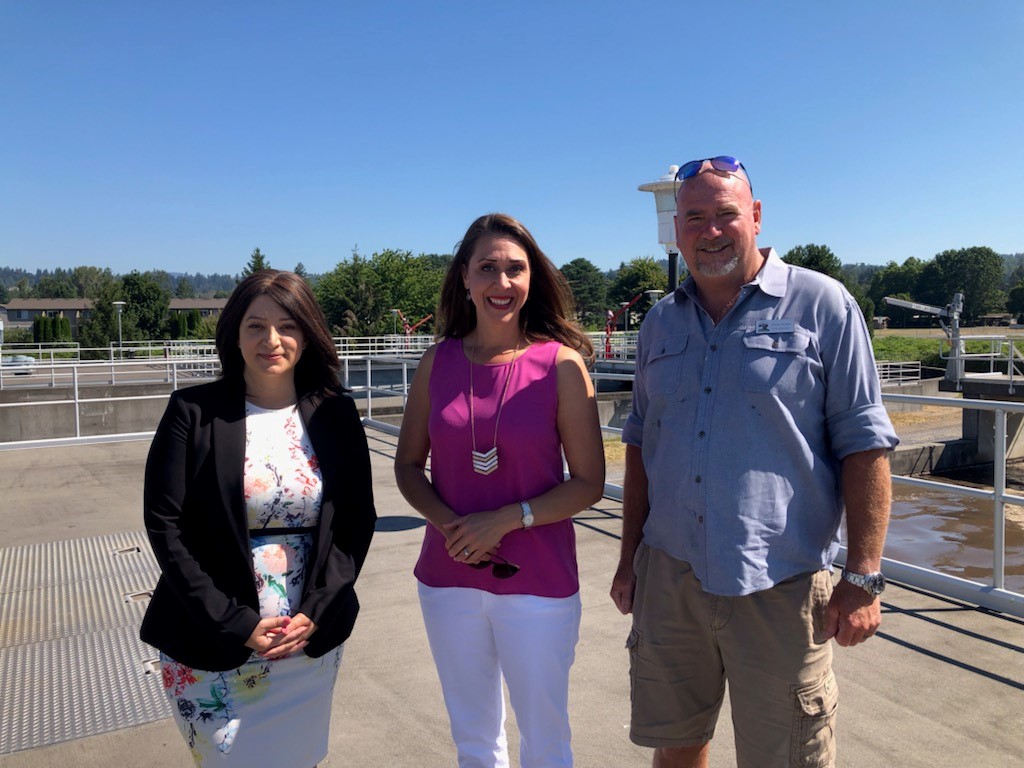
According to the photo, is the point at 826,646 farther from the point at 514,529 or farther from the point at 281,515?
the point at 281,515

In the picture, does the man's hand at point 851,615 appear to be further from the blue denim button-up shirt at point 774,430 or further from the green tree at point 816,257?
the green tree at point 816,257

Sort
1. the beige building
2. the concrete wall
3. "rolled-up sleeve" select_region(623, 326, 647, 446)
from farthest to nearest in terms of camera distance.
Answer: the beige building
the concrete wall
"rolled-up sleeve" select_region(623, 326, 647, 446)

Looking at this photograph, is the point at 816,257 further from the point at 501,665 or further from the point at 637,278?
the point at 501,665

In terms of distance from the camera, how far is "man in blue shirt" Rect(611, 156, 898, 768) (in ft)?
5.57

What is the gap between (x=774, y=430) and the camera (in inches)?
67.4

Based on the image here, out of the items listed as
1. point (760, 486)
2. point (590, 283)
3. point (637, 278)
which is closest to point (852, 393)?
point (760, 486)

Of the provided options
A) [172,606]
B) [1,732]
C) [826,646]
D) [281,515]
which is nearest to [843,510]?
[826,646]

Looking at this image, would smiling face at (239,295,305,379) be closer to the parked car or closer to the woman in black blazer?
the woman in black blazer

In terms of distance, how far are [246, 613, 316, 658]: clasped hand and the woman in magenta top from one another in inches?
12.8

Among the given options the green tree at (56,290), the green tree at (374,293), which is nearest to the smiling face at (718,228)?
the green tree at (374,293)

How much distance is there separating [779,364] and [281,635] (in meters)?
1.30

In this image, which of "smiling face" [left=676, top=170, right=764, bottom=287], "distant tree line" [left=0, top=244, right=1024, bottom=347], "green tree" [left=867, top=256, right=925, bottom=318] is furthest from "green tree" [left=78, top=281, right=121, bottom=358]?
"green tree" [left=867, top=256, right=925, bottom=318]

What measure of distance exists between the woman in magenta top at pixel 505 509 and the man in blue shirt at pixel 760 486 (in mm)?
247

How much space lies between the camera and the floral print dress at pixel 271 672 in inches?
69.0
